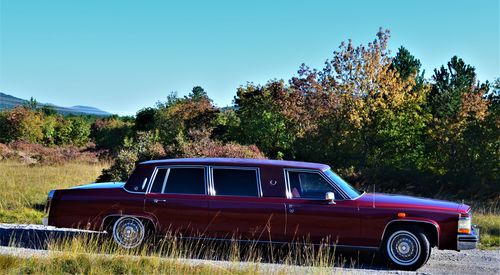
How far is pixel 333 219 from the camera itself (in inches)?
311

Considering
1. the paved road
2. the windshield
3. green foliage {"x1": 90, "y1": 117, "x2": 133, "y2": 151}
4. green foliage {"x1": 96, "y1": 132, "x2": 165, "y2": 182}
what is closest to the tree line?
green foliage {"x1": 96, "y1": 132, "x2": 165, "y2": 182}

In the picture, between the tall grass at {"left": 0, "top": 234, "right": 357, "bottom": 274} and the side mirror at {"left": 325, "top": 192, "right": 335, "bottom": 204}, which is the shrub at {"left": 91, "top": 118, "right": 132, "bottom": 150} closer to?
the tall grass at {"left": 0, "top": 234, "right": 357, "bottom": 274}

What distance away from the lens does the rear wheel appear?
8.29 metres

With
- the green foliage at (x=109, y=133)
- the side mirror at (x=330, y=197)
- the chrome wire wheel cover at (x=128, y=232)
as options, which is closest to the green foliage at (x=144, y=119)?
the green foliage at (x=109, y=133)

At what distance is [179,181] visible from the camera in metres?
8.47

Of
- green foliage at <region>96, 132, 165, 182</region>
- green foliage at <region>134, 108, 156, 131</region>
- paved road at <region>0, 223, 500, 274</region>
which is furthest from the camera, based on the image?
green foliage at <region>134, 108, 156, 131</region>

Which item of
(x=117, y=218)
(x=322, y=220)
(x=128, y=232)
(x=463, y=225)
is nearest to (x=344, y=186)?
(x=322, y=220)

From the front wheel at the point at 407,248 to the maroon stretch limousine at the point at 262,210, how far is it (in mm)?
14

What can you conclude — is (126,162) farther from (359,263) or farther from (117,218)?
(359,263)

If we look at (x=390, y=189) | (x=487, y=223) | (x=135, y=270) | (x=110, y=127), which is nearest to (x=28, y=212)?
(x=135, y=270)

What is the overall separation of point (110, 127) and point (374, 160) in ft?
89.2

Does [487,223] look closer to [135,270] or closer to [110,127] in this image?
[135,270]

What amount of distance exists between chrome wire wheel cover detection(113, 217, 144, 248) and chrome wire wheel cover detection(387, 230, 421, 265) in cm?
362

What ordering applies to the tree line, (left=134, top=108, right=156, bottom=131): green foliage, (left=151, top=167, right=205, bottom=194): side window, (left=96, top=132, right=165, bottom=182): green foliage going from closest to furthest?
(left=151, top=167, right=205, bottom=194): side window → (left=96, top=132, right=165, bottom=182): green foliage → the tree line → (left=134, top=108, right=156, bottom=131): green foliage
